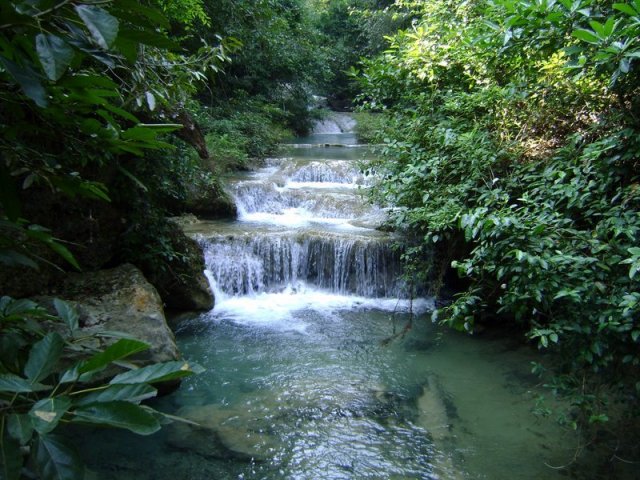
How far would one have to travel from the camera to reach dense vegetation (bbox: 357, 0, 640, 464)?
2719 millimetres

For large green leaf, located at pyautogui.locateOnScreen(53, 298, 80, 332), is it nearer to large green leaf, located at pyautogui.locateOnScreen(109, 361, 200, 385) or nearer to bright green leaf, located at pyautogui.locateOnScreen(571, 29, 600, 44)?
large green leaf, located at pyautogui.locateOnScreen(109, 361, 200, 385)

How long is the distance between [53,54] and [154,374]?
2.07ft

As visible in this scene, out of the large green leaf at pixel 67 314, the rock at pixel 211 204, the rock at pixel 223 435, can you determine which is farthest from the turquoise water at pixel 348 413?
the rock at pixel 211 204

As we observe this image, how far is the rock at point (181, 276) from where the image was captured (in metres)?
5.44

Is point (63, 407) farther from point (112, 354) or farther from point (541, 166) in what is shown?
point (541, 166)

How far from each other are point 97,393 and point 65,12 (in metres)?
0.78

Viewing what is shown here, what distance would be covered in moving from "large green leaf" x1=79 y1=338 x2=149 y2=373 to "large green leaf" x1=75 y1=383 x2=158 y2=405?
5 centimetres

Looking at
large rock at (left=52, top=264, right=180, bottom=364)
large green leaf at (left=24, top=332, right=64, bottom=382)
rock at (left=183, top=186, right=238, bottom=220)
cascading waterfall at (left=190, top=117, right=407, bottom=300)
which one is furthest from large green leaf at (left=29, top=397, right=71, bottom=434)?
rock at (left=183, top=186, right=238, bottom=220)

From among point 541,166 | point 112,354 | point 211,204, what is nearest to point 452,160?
point 541,166

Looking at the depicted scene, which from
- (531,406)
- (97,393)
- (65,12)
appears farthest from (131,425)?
(531,406)

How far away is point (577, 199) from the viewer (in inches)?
127

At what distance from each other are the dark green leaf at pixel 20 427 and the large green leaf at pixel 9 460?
19 millimetres

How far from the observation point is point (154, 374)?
2.77 ft

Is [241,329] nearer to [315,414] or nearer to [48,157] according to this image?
[315,414]
